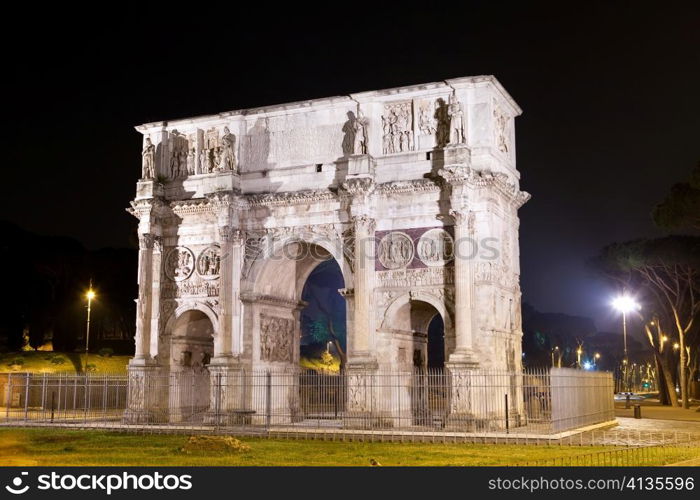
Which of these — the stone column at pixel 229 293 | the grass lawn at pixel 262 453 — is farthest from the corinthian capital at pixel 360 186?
the grass lawn at pixel 262 453

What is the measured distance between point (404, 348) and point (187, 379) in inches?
296

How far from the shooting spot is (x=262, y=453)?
18.2 meters

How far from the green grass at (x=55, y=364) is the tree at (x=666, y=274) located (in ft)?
84.8

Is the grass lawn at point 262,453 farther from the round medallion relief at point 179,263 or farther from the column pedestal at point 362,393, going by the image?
the round medallion relief at point 179,263

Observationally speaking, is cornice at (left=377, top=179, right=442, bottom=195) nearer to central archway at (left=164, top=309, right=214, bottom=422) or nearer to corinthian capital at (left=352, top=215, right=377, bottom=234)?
corinthian capital at (left=352, top=215, right=377, bottom=234)

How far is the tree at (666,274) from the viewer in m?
40.7

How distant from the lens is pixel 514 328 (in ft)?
88.0

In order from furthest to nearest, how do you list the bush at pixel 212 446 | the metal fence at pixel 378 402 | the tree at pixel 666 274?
the tree at pixel 666 274 < the metal fence at pixel 378 402 < the bush at pixel 212 446

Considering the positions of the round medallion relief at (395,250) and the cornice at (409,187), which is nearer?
the cornice at (409,187)

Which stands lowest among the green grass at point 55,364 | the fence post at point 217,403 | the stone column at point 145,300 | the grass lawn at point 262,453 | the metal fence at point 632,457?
the grass lawn at point 262,453

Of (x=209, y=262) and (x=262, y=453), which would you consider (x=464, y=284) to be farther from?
(x=209, y=262)

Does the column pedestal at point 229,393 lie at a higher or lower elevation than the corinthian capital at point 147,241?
lower

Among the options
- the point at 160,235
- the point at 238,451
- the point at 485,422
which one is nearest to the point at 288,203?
the point at 160,235

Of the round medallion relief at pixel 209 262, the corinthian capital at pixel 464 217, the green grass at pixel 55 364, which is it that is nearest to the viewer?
the corinthian capital at pixel 464 217
